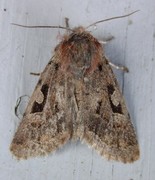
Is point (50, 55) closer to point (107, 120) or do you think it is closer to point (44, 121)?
point (44, 121)

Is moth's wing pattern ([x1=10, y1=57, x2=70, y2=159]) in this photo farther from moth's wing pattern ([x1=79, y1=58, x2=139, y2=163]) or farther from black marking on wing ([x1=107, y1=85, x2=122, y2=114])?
black marking on wing ([x1=107, y1=85, x2=122, y2=114])

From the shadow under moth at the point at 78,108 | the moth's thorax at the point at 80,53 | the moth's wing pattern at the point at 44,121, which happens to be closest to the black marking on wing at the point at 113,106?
the shadow under moth at the point at 78,108

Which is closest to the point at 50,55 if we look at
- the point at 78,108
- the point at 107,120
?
the point at 78,108

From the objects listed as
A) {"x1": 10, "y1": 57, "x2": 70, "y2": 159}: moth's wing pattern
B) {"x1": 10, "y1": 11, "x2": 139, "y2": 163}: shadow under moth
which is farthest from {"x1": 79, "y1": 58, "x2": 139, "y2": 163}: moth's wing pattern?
{"x1": 10, "y1": 57, "x2": 70, "y2": 159}: moth's wing pattern

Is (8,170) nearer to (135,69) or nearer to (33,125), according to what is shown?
(33,125)

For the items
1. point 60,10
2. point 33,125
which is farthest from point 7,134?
point 60,10
